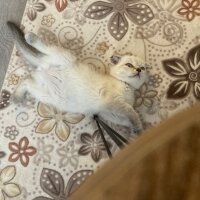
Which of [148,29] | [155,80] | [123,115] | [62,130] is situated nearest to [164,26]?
[148,29]

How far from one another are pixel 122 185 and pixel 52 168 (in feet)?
1.88

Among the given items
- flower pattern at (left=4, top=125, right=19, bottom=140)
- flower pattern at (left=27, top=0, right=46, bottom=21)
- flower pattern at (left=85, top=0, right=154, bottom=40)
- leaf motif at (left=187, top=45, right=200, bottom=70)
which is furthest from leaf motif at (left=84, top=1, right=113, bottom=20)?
flower pattern at (left=4, top=125, right=19, bottom=140)

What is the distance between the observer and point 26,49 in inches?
40.4

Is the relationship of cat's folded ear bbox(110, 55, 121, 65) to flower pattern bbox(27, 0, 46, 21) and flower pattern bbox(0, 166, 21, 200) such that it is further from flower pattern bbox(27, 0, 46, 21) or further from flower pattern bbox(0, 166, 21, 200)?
flower pattern bbox(0, 166, 21, 200)

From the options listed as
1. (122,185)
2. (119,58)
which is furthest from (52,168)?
(122,185)

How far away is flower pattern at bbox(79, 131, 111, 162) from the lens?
40.3 inches

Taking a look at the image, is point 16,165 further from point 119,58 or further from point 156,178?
point 156,178

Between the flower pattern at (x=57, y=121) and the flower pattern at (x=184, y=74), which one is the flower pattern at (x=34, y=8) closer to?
the flower pattern at (x=57, y=121)

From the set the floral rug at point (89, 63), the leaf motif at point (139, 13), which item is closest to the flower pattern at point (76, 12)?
the floral rug at point (89, 63)

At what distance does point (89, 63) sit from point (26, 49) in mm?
159

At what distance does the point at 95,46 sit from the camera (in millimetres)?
1085

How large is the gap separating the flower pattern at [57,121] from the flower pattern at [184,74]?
9.5 inches

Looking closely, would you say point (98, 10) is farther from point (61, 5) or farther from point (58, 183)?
point (58, 183)

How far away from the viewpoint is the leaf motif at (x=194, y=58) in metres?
1.06
